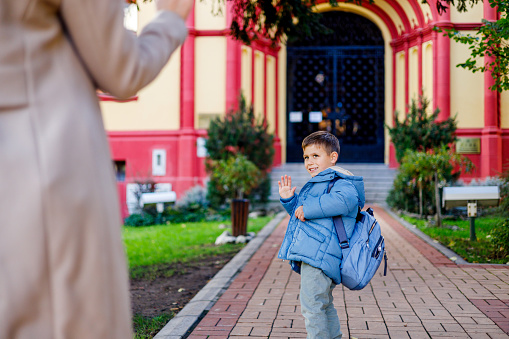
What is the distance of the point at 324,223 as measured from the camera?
3.19m

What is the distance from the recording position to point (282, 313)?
4453mm

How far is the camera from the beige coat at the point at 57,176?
1033 millimetres

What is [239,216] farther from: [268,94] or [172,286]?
[268,94]

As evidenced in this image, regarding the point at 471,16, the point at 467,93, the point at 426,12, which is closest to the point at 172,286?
the point at 467,93

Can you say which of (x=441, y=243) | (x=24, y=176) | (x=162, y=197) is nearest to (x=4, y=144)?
(x=24, y=176)

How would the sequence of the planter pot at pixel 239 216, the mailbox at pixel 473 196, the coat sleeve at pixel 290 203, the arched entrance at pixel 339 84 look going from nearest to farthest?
the coat sleeve at pixel 290 203, the mailbox at pixel 473 196, the planter pot at pixel 239 216, the arched entrance at pixel 339 84

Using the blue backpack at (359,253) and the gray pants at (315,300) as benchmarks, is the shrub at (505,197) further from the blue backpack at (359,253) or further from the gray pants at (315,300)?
the gray pants at (315,300)

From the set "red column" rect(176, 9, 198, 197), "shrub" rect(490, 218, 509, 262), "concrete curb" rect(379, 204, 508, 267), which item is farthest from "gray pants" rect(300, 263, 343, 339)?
"red column" rect(176, 9, 198, 197)

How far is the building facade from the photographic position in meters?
15.3

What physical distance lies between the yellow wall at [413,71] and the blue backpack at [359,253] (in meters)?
14.5

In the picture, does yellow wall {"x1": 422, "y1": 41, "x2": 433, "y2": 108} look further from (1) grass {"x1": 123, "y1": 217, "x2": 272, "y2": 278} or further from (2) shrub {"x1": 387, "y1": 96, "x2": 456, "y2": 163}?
(1) grass {"x1": 123, "y1": 217, "x2": 272, "y2": 278}

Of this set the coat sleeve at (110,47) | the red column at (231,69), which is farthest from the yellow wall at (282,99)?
the coat sleeve at (110,47)

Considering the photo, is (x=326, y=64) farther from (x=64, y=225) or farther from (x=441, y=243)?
(x=64, y=225)

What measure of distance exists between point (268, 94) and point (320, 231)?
47.9 feet
